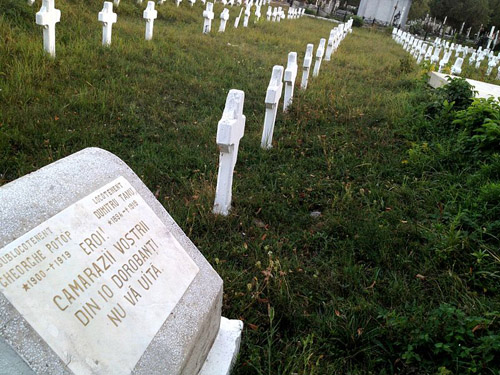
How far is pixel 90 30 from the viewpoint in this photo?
7387mm

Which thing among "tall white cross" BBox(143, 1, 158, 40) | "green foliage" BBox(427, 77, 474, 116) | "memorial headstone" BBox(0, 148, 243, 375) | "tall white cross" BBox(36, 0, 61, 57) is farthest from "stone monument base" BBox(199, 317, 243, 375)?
"tall white cross" BBox(143, 1, 158, 40)

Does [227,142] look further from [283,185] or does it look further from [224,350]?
[224,350]

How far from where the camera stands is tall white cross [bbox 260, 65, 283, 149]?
14.1ft

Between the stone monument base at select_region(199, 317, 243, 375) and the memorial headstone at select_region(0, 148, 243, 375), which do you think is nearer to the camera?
the memorial headstone at select_region(0, 148, 243, 375)

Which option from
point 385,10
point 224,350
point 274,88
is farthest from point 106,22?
point 385,10

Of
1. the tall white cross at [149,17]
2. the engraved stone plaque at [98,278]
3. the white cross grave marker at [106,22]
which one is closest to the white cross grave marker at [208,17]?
the tall white cross at [149,17]

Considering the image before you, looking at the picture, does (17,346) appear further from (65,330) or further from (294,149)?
(294,149)

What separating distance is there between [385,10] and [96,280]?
5174cm

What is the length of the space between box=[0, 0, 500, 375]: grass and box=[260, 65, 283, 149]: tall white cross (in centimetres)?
14

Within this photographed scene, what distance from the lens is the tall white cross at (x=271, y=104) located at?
14.1ft

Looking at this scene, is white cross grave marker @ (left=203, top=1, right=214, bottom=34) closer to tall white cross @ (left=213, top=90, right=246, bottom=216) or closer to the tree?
tall white cross @ (left=213, top=90, right=246, bottom=216)

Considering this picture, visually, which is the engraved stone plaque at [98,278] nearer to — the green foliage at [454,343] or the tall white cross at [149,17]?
the green foliage at [454,343]

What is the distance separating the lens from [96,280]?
1.43 meters

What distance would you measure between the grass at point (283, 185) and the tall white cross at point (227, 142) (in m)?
0.14
